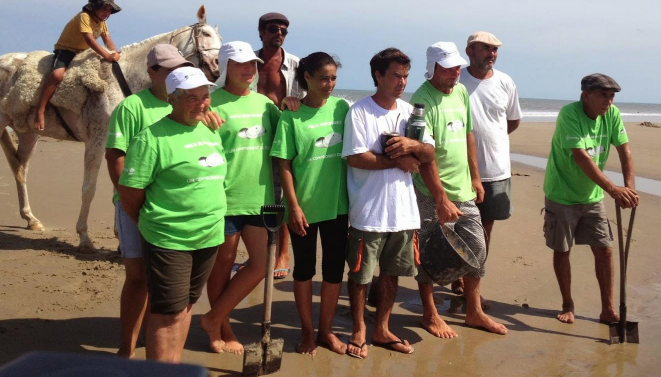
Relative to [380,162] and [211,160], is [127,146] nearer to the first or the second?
[211,160]

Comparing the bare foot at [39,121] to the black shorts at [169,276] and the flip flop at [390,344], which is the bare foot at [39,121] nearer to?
the black shorts at [169,276]

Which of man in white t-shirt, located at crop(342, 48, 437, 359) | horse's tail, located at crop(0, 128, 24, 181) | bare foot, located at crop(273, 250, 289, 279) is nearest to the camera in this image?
man in white t-shirt, located at crop(342, 48, 437, 359)

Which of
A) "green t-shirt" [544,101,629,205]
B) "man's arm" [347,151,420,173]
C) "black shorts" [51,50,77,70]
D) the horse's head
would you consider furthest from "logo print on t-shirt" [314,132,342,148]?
"black shorts" [51,50,77,70]

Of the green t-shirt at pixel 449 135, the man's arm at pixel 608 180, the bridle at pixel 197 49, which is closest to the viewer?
the green t-shirt at pixel 449 135

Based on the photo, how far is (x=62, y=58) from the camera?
7.82 m

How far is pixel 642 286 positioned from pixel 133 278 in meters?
4.94

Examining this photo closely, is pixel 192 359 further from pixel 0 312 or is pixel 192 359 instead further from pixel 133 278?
pixel 0 312

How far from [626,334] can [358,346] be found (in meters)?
2.13

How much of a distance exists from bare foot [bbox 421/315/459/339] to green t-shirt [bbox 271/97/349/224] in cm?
130

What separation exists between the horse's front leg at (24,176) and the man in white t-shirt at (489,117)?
526 centimetres

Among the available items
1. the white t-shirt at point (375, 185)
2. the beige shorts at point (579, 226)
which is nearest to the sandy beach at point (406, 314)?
the beige shorts at point (579, 226)

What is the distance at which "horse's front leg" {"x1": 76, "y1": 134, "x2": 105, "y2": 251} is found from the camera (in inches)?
300

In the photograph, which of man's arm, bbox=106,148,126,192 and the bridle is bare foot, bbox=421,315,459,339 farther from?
the bridle

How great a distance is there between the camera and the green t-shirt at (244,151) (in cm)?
477
